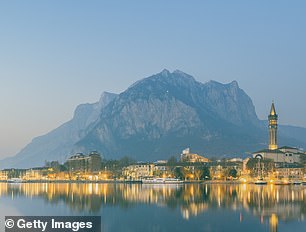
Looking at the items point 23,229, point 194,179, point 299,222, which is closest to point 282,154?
point 194,179

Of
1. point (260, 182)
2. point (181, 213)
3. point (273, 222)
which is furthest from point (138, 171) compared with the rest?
point (273, 222)

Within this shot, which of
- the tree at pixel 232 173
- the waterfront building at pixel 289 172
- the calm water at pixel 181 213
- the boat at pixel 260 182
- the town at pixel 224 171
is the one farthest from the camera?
the waterfront building at pixel 289 172

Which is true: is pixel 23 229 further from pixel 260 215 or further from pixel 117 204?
pixel 117 204

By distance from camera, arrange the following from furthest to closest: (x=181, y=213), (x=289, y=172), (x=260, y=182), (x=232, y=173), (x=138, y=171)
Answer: (x=138, y=171)
(x=289, y=172)
(x=232, y=173)
(x=260, y=182)
(x=181, y=213)

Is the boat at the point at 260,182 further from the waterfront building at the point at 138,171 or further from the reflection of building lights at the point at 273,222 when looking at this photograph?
the reflection of building lights at the point at 273,222

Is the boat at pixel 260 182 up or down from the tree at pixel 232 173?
down

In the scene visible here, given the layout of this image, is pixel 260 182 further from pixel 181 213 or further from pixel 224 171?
pixel 181 213

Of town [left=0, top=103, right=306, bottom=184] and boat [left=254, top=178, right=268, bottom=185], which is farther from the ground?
town [left=0, top=103, right=306, bottom=184]

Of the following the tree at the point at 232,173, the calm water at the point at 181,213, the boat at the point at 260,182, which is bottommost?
the boat at the point at 260,182

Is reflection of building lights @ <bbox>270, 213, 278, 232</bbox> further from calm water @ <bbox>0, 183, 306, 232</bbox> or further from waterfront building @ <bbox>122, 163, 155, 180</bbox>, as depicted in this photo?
waterfront building @ <bbox>122, 163, 155, 180</bbox>

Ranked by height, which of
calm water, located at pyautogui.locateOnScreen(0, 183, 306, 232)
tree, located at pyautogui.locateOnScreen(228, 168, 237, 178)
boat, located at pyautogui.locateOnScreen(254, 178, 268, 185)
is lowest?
boat, located at pyautogui.locateOnScreen(254, 178, 268, 185)

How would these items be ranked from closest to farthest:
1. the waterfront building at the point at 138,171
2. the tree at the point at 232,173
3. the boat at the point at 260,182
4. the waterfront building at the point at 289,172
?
1. the boat at the point at 260,182
2. the tree at the point at 232,173
3. the waterfront building at the point at 289,172
4. the waterfront building at the point at 138,171

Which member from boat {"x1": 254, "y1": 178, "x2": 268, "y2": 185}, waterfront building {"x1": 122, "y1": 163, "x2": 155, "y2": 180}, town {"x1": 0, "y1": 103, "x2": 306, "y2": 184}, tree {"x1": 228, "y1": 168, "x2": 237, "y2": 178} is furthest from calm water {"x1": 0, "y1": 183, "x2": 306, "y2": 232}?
waterfront building {"x1": 122, "y1": 163, "x2": 155, "y2": 180}

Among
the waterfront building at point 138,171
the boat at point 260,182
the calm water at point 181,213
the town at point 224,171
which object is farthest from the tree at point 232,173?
the calm water at point 181,213
